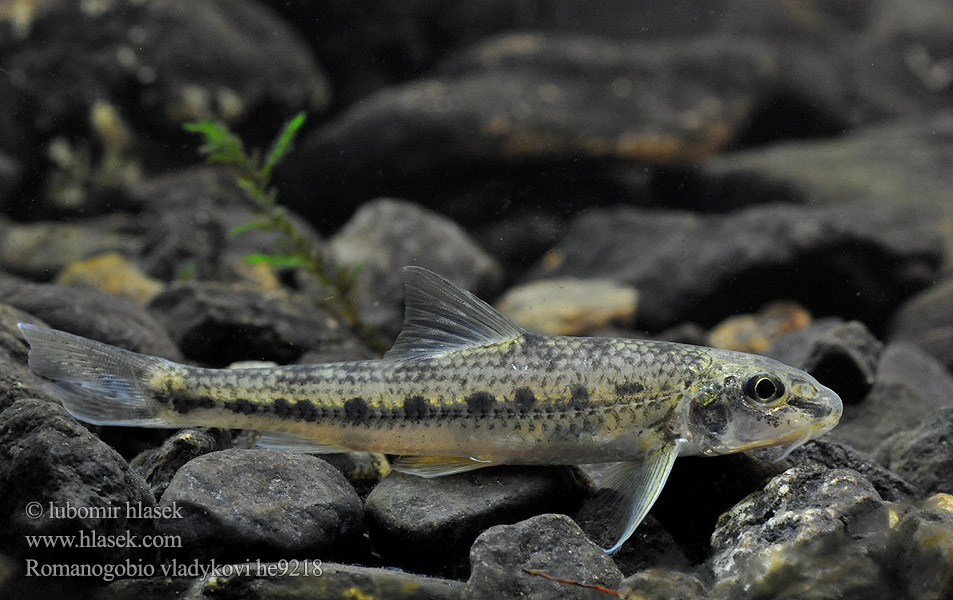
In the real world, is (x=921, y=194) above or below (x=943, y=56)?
below

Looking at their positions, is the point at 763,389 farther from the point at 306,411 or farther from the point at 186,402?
the point at 186,402

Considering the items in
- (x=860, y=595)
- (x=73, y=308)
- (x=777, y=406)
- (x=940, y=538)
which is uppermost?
(x=73, y=308)

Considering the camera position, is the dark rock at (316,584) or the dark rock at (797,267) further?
the dark rock at (797,267)

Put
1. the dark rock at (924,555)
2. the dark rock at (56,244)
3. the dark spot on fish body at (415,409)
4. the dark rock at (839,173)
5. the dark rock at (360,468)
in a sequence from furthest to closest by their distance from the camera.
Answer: the dark rock at (839,173) → the dark rock at (56,244) → the dark rock at (360,468) → the dark spot on fish body at (415,409) → the dark rock at (924,555)

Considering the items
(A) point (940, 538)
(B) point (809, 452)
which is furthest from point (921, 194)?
(A) point (940, 538)

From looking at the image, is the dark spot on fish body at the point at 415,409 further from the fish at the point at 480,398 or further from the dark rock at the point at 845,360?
the dark rock at the point at 845,360

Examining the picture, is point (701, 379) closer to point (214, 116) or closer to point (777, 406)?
point (777, 406)

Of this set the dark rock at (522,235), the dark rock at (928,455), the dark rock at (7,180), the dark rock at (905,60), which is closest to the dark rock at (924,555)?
the dark rock at (928,455)
